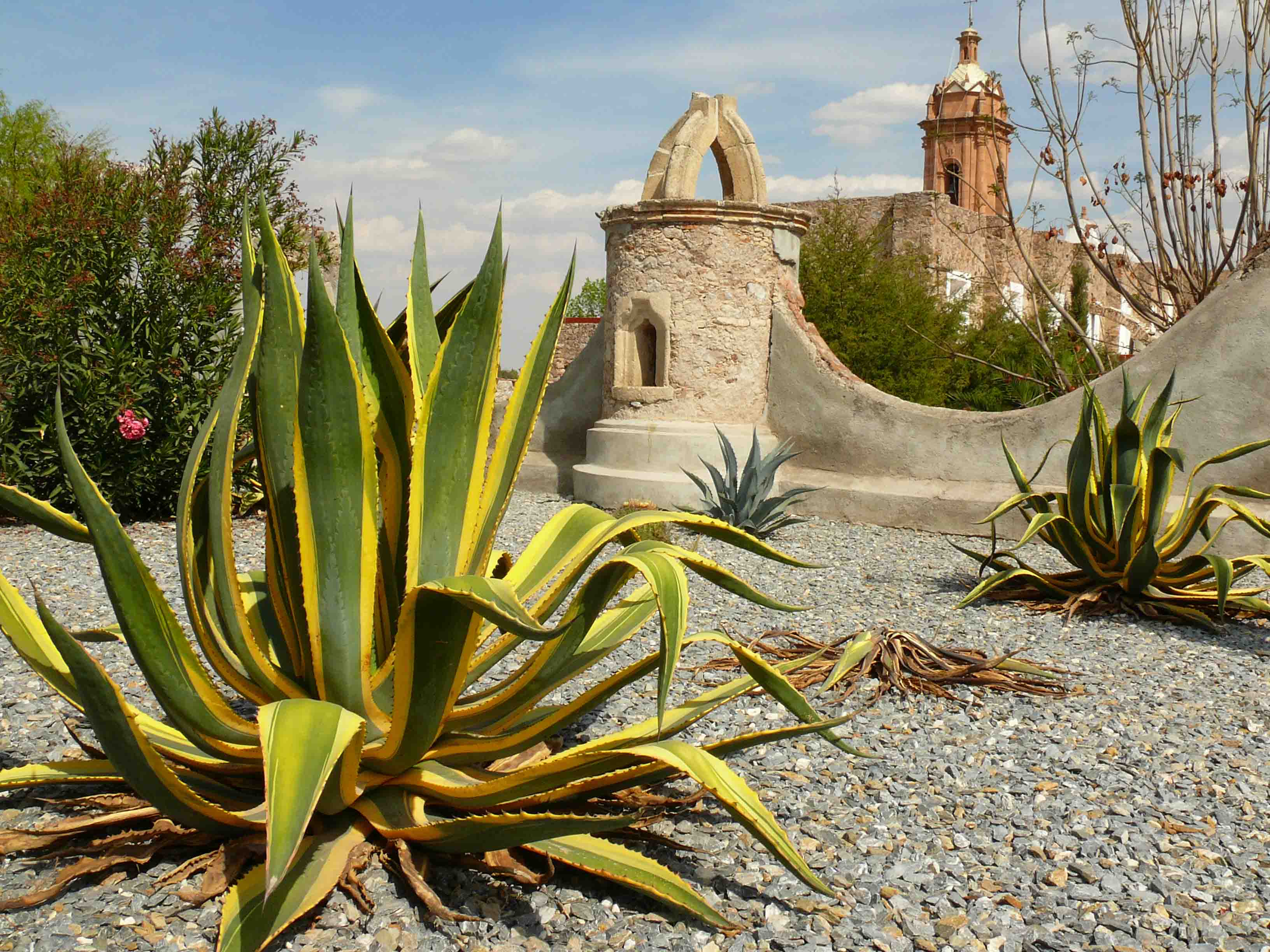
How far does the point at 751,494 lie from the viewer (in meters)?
6.44

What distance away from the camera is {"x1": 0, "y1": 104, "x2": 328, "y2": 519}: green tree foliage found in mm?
6367

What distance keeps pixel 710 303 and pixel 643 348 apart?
665mm

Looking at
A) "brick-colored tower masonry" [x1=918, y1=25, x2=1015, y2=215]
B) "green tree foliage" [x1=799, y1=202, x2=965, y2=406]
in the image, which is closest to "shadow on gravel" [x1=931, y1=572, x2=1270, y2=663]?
"green tree foliage" [x1=799, y1=202, x2=965, y2=406]

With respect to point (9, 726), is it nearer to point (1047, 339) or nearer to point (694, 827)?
point (694, 827)

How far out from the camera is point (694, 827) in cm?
222

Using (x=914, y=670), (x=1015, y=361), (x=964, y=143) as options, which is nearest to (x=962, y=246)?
(x=1015, y=361)

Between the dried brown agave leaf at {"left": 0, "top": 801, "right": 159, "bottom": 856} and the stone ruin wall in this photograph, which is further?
the stone ruin wall

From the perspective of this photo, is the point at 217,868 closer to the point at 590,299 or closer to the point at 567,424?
the point at 567,424

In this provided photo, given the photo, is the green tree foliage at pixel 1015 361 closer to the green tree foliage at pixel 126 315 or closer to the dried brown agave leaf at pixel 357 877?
the green tree foliage at pixel 126 315

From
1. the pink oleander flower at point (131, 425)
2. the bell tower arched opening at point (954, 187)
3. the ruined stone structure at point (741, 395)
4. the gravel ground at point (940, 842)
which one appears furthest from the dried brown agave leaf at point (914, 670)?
the bell tower arched opening at point (954, 187)

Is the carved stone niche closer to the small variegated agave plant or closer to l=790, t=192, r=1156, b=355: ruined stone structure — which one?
the small variegated agave plant

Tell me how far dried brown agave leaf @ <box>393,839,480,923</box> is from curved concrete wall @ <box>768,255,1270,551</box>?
5.19 m

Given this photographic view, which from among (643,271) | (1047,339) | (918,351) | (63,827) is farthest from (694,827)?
(1047,339)

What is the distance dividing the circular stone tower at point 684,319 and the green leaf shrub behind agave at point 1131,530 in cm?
301
